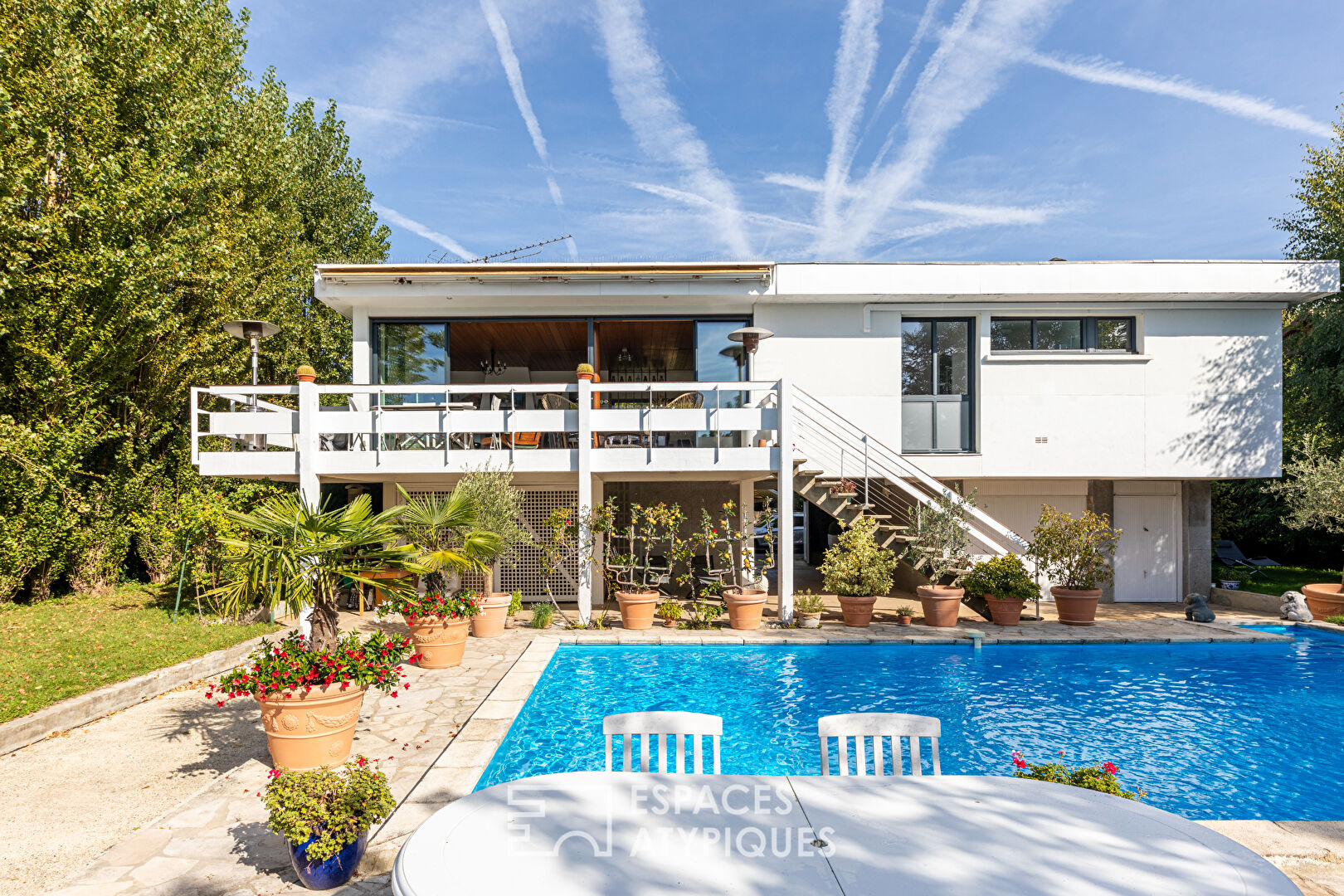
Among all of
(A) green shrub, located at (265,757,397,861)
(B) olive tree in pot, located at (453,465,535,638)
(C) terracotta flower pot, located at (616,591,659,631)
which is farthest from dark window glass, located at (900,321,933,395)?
(A) green shrub, located at (265,757,397,861)

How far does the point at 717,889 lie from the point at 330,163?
70.0 ft

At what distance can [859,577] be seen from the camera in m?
10.0

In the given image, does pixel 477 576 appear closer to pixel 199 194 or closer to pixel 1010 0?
pixel 199 194

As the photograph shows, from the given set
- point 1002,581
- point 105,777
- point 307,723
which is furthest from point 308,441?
point 1002,581

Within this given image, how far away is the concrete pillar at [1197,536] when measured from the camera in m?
12.7

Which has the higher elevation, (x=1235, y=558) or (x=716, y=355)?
(x=716, y=355)

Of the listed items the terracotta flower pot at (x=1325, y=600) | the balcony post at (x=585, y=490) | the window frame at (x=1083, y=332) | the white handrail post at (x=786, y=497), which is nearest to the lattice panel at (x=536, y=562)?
the balcony post at (x=585, y=490)

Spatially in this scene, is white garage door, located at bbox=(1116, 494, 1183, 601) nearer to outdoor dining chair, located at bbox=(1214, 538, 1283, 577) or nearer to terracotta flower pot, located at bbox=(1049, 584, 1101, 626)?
terracotta flower pot, located at bbox=(1049, 584, 1101, 626)

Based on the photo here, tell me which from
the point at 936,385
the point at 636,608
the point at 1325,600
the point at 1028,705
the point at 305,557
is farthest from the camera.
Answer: the point at 936,385

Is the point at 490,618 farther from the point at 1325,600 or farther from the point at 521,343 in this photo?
the point at 1325,600

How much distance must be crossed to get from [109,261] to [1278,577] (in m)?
24.9

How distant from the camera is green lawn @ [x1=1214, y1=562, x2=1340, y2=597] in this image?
13.3m

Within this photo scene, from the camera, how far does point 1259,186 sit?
14.9 m

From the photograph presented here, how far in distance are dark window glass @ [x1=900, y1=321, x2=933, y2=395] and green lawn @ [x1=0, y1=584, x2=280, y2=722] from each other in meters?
11.8
